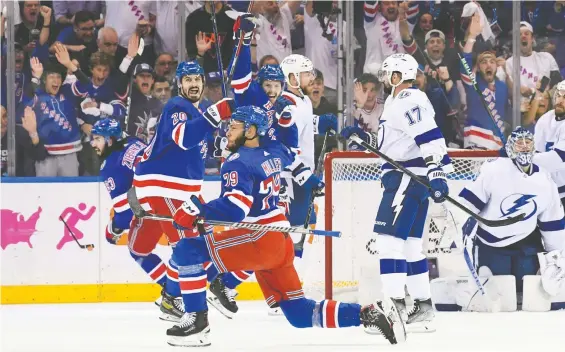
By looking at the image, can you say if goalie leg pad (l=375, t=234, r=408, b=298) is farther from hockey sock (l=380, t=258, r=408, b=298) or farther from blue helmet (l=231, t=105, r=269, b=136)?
blue helmet (l=231, t=105, r=269, b=136)

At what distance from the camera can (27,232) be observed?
6930mm

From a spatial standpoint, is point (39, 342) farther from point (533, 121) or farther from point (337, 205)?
point (533, 121)

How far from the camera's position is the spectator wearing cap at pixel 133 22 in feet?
24.7

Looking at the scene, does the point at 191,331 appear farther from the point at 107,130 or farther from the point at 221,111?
the point at 107,130

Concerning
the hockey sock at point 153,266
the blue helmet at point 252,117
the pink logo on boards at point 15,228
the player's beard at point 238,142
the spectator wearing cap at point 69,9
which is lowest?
the hockey sock at point 153,266

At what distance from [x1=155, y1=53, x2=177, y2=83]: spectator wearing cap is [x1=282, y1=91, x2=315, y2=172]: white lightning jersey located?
4.94 feet

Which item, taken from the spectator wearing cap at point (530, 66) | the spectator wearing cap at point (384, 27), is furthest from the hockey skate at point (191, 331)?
the spectator wearing cap at point (530, 66)

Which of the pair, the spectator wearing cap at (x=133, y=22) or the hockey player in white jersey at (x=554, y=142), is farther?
the spectator wearing cap at (x=133, y=22)

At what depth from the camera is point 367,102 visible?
25.1 ft

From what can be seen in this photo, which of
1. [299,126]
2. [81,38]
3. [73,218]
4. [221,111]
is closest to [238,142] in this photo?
[221,111]

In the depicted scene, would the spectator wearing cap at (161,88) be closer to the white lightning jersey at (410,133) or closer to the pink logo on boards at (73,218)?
the pink logo on boards at (73,218)

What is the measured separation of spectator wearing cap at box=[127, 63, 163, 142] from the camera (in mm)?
7484

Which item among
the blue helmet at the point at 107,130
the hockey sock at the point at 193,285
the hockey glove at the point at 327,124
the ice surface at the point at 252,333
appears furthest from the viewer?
the hockey glove at the point at 327,124

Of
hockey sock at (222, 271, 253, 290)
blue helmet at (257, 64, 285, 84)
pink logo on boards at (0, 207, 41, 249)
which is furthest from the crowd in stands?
hockey sock at (222, 271, 253, 290)
